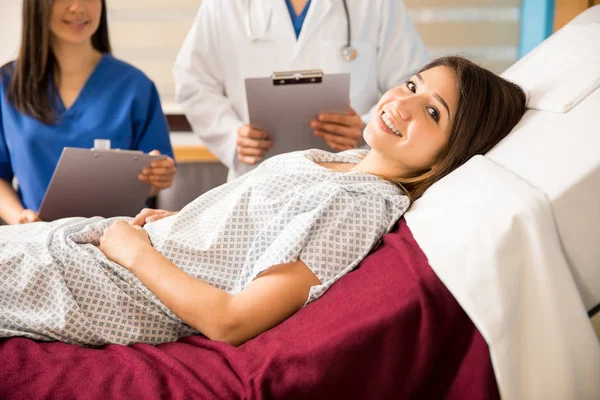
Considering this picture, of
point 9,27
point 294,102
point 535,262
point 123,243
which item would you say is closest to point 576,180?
point 535,262

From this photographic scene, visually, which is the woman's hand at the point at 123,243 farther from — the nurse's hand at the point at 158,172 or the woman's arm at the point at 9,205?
the woman's arm at the point at 9,205

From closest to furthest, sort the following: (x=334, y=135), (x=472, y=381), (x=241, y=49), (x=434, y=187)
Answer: (x=472, y=381) < (x=434, y=187) < (x=334, y=135) < (x=241, y=49)

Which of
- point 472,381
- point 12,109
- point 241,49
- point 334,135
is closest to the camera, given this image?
point 472,381

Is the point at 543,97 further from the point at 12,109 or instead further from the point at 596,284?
the point at 12,109

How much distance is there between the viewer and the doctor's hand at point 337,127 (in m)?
1.90

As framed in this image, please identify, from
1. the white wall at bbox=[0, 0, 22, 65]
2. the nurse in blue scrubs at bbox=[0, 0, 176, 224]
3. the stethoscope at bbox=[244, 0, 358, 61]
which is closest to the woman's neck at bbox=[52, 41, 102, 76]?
the nurse in blue scrubs at bbox=[0, 0, 176, 224]

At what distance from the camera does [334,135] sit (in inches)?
75.8

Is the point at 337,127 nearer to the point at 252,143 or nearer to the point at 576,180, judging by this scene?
the point at 252,143

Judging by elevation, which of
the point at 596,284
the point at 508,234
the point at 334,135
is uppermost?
the point at 508,234

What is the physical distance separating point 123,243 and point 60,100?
93cm

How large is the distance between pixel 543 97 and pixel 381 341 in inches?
24.9

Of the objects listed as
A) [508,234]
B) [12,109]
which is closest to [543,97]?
[508,234]

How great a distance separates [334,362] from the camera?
100 centimetres

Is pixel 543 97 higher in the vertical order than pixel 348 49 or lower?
higher
